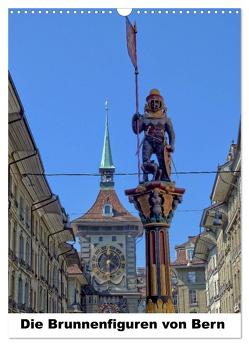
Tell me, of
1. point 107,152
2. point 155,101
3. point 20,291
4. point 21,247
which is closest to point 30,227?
point 21,247

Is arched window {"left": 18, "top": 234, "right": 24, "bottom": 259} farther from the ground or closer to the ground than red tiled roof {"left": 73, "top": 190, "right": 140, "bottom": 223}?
closer to the ground

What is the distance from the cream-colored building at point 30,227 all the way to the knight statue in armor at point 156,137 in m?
Result: 3.41

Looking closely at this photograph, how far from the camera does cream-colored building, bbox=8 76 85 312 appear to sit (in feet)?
78.4

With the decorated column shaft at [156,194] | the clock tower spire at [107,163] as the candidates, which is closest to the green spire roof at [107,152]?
the clock tower spire at [107,163]

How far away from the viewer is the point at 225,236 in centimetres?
3347

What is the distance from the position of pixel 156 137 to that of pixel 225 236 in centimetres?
1745

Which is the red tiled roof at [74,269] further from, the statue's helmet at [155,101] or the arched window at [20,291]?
the statue's helmet at [155,101]

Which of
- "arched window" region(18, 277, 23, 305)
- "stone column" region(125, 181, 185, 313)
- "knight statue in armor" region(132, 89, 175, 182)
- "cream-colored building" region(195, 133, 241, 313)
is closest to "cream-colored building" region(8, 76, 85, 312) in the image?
"arched window" region(18, 277, 23, 305)

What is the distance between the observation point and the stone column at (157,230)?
16.5 metres

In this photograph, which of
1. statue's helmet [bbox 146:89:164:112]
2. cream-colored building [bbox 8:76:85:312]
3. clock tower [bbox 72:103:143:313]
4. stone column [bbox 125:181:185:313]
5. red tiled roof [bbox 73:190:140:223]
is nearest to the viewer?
stone column [bbox 125:181:185:313]

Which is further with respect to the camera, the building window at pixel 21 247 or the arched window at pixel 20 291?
the building window at pixel 21 247

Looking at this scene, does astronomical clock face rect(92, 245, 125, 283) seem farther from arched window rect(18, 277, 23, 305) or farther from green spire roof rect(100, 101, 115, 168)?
green spire roof rect(100, 101, 115, 168)

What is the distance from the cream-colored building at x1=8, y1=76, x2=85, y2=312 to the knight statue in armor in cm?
341
